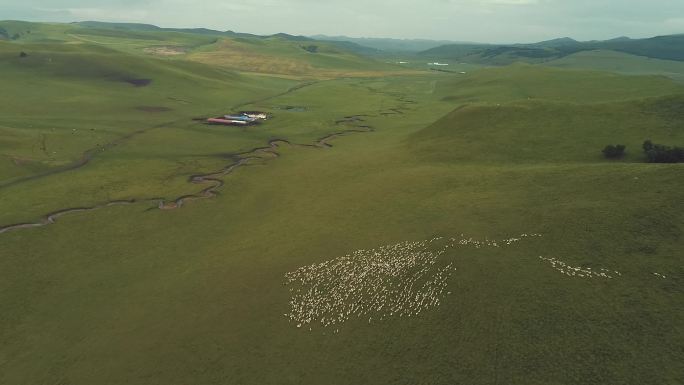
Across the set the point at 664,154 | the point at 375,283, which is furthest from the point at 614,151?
the point at 375,283

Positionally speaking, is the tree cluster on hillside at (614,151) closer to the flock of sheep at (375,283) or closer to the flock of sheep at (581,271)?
the flock of sheep at (375,283)

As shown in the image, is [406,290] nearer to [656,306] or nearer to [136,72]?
[656,306]

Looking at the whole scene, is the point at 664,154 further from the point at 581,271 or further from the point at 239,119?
the point at 239,119

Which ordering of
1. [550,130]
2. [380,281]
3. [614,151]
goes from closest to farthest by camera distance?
[380,281] < [614,151] < [550,130]

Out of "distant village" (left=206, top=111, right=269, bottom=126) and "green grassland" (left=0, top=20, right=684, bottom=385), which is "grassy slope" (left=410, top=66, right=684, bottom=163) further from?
"distant village" (left=206, top=111, right=269, bottom=126)

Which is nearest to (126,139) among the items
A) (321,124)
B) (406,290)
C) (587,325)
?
(321,124)

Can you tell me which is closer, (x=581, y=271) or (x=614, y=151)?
(x=581, y=271)

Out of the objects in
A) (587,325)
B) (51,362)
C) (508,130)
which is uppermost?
(508,130)
